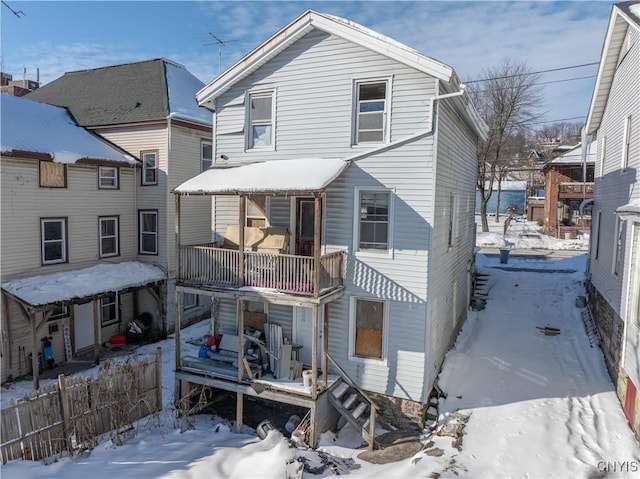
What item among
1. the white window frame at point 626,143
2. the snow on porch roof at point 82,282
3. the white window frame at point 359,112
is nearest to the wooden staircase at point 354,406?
the white window frame at point 359,112

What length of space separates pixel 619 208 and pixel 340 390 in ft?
26.1

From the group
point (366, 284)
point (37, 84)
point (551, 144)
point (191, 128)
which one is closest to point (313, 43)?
point (366, 284)

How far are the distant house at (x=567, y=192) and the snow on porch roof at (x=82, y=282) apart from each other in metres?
30.1

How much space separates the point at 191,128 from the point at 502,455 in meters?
16.8

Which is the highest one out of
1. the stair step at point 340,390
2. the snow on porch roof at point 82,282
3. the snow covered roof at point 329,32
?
the snow covered roof at point 329,32

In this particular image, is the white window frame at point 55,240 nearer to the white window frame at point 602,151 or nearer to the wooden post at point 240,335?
the wooden post at point 240,335

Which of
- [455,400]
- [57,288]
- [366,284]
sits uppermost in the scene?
[366,284]

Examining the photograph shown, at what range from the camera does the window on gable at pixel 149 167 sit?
729 inches

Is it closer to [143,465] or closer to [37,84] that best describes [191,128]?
[143,465]

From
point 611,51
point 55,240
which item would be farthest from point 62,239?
point 611,51

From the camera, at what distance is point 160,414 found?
466 inches

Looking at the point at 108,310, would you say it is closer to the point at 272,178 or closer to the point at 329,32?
the point at 272,178

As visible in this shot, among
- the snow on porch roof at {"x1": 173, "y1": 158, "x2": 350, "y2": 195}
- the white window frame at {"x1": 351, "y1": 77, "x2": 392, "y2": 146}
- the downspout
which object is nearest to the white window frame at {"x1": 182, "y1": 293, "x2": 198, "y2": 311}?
the snow on porch roof at {"x1": 173, "y1": 158, "x2": 350, "y2": 195}

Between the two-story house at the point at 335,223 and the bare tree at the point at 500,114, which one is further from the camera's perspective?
the bare tree at the point at 500,114
